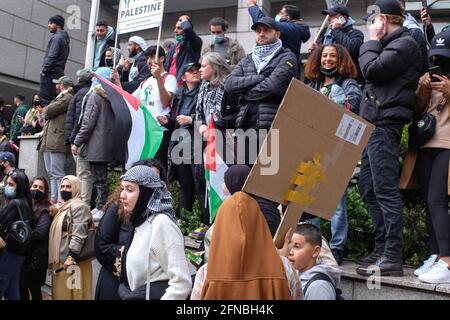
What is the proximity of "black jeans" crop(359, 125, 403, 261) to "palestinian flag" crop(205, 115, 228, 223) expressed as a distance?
4.96 ft

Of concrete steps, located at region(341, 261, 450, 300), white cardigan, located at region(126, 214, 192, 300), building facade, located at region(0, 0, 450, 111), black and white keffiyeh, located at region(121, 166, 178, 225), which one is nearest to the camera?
white cardigan, located at region(126, 214, 192, 300)

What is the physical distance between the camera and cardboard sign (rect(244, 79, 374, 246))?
305 cm

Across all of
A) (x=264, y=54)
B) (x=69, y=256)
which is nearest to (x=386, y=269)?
(x=264, y=54)

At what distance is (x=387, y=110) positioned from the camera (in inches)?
190

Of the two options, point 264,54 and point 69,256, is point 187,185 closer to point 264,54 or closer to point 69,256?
point 69,256

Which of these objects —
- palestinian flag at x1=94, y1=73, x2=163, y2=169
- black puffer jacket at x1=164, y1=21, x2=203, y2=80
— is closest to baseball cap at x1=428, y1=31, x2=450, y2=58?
palestinian flag at x1=94, y1=73, x2=163, y2=169

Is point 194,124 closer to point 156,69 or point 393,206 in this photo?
point 156,69

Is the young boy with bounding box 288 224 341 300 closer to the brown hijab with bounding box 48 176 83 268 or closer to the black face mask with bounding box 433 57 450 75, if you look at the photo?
the black face mask with bounding box 433 57 450 75

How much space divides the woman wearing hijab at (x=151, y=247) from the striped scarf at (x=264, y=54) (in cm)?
210

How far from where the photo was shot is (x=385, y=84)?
4.86m

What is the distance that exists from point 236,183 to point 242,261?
73 centimetres

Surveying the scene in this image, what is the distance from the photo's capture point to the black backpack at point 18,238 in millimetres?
5590

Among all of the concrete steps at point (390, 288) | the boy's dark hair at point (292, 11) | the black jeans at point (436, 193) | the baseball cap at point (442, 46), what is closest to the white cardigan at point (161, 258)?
the concrete steps at point (390, 288)

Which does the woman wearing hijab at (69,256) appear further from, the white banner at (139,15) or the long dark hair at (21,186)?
the white banner at (139,15)
